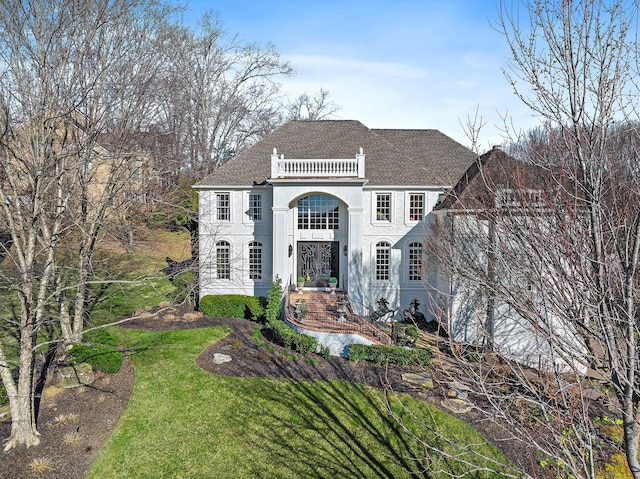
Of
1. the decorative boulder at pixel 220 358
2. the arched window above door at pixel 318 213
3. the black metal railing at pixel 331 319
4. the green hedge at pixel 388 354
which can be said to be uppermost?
the arched window above door at pixel 318 213

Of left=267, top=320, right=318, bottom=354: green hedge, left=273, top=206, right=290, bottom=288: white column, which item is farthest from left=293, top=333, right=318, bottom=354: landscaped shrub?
left=273, top=206, right=290, bottom=288: white column

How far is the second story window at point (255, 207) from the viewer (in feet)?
73.7

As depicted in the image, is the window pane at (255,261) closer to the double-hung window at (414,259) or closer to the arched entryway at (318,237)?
the arched entryway at (318,237)

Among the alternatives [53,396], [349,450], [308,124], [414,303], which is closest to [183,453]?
[349,450]

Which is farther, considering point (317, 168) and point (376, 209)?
point (376, 209)

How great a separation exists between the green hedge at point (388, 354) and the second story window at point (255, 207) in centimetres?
989

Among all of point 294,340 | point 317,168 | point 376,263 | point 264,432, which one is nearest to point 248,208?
point 317,168

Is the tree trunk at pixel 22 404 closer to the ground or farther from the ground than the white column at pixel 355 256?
closer to the ground

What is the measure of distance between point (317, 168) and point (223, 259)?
769 cm

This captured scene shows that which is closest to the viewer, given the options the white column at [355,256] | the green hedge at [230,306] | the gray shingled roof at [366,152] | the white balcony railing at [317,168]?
the white balcony railing at [317,168]

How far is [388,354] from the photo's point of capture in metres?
15.6

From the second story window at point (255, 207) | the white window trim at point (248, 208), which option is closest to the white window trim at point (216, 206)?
the white window trim at point (248, 208)

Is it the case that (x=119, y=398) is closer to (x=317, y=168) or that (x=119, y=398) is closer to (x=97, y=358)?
(x=97, y=358)

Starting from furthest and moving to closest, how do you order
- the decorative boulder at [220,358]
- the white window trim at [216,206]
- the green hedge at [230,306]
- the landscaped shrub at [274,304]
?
the white window trim at [216,206] → the green hedge at [230,306] → the landscaped shrub at [274,304] → the decorative boulder at [220,358]
